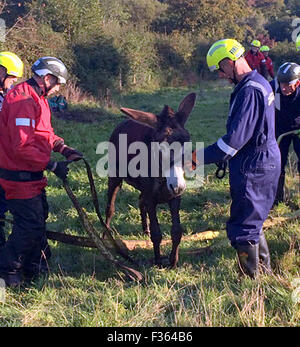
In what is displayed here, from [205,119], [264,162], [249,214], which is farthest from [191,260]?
[205,119]

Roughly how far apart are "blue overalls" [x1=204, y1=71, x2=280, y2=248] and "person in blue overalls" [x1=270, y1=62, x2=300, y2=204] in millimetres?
2013

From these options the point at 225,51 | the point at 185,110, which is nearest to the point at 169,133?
the point at 185,110

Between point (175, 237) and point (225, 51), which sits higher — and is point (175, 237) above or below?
below

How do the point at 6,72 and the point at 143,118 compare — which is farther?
the point at 6,72

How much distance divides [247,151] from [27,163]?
2.29 m

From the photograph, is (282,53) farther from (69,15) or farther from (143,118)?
(143,118)

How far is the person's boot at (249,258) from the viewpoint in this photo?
3.88 m

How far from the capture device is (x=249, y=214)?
3.79m

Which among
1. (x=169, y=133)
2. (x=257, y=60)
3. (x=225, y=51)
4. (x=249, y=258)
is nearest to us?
(x=225, y=51)

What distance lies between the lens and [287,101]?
236 inches

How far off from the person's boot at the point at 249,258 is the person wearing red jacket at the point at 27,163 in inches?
79.8

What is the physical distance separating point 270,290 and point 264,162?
1.20 meters
